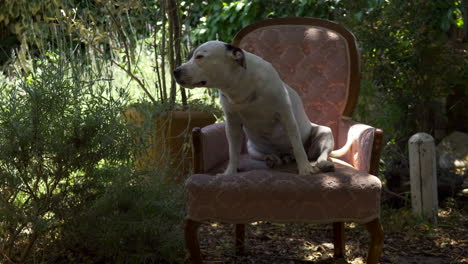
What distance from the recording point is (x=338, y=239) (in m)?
3.07

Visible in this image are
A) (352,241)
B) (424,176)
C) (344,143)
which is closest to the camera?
(344,143)

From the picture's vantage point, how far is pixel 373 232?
2.41 meters

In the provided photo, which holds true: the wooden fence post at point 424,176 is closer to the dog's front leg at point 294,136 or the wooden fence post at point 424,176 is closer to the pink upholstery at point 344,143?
the pink upholstery at point 344,143

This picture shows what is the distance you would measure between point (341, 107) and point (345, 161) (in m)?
0.39

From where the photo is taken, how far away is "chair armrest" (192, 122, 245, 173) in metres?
2.64

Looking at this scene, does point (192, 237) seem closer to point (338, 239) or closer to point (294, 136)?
point (294, 136)

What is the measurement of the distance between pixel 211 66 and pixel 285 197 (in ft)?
2.09

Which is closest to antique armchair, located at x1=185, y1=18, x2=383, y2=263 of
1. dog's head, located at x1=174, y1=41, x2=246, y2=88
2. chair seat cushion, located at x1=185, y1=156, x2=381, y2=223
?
chair seat cushion, located at x1=185, y1=156, x2=381, y2=223

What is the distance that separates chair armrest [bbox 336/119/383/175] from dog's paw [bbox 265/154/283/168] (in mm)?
381

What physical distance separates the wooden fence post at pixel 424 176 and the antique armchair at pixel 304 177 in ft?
2.53

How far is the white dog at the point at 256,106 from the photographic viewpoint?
241 centimetres

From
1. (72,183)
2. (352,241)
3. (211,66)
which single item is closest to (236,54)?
(211,66)

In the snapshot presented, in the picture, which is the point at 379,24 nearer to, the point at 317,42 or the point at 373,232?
the point at 317,42

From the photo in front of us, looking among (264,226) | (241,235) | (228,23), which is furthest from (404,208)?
(228,23)
